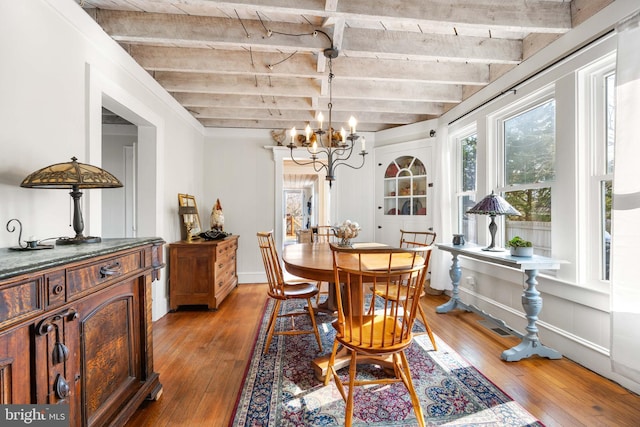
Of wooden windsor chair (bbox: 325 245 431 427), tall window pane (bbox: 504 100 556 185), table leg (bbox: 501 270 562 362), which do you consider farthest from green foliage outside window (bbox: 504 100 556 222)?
wooden windsor chair (bbox: 325 245 431 427)

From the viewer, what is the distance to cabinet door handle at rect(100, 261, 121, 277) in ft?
4.31

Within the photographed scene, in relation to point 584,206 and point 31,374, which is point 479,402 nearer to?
point 584,206

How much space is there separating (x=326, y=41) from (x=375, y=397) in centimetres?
265

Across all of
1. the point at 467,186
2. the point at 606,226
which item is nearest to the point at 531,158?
the point at 606,226

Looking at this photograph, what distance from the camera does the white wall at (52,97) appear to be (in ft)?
4.87

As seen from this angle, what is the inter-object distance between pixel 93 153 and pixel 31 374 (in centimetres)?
161

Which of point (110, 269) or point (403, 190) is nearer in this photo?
point (110, 269)

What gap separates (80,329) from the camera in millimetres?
1212

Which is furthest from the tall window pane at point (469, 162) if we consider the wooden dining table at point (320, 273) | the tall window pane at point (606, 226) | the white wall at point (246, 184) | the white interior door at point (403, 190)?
the white wall at point (246, 184)

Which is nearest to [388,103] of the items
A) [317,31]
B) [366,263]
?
[317,31]

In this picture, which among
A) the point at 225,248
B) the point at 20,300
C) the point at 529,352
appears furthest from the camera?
the point at 225,248

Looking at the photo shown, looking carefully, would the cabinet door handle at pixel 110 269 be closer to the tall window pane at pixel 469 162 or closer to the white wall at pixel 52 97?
the white wall at pixel 52 97

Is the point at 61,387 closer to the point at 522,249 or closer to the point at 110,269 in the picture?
the point at 110,269

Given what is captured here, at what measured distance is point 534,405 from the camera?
1.77 m
